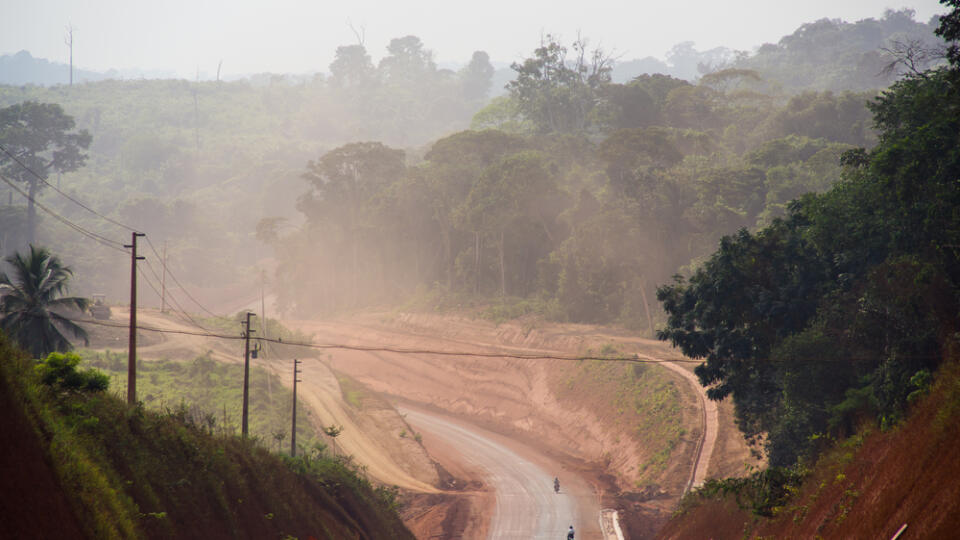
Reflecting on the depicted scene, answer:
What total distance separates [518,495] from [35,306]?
28.6 meters

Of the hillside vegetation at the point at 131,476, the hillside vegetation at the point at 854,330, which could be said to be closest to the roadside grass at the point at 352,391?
the hillside vegetation at the point at 131,476

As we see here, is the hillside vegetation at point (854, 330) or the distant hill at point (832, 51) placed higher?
the distant hill at point (832, 51)

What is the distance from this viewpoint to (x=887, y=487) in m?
15.6

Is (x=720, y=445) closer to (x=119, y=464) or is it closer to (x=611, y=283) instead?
(x=611, y=283)

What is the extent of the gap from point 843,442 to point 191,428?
20.7 meters

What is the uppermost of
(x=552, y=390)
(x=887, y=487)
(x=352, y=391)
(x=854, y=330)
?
(x=854, y=330)

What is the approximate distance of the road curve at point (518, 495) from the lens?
130 ft

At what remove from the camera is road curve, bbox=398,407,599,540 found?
130ft

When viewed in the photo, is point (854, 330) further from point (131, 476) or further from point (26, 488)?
point (26, 488)

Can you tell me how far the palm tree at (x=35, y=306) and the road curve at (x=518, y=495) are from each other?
79.2ft

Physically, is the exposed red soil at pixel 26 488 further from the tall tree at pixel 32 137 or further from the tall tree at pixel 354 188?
the tall tree at pixel 32 137

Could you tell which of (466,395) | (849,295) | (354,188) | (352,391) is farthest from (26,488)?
(354,188)

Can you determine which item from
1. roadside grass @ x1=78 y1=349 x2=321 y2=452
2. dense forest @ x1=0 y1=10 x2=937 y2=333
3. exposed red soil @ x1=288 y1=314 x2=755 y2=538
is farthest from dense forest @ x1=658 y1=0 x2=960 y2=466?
roadside grass @ x1=78 y1=349 x2=321 y2=452

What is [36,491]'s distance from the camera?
10.3 metres
